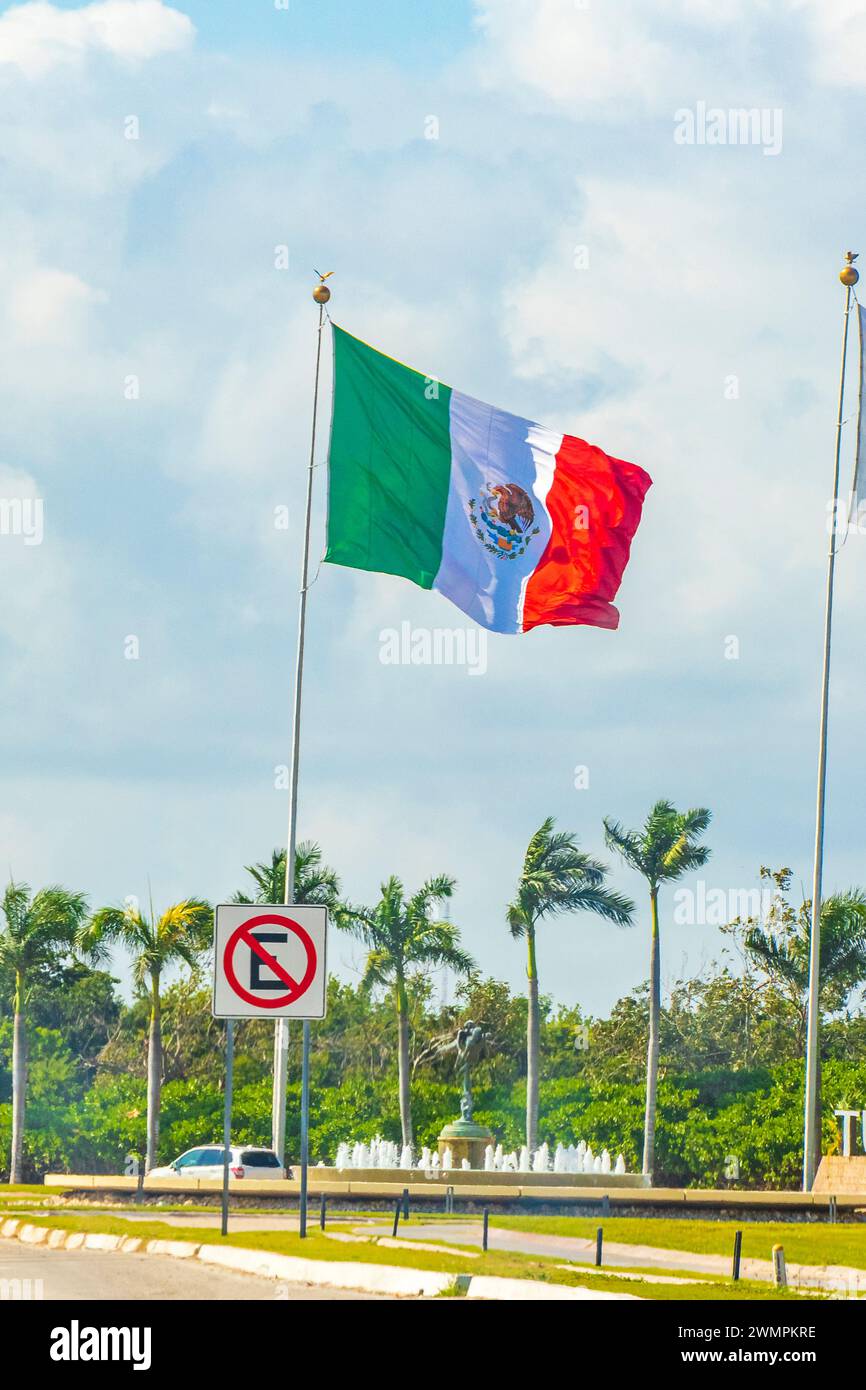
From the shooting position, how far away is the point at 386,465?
32.6m

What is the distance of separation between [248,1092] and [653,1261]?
41554mm

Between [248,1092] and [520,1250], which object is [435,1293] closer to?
[520,1250]

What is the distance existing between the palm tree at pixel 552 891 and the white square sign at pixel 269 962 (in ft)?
119

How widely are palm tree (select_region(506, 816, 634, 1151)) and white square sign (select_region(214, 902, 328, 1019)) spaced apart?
119ft

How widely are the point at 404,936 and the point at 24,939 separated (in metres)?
11.1

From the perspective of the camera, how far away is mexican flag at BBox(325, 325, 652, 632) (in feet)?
104

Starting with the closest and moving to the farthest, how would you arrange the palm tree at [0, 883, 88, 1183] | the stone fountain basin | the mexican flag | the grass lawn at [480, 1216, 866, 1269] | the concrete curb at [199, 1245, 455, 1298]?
the concrete curb at [199, 1245, 455, 1298] → the grass lawn at [480, 1216, 866, 1269] → the mexican flag → the stone fountain basin → the palm tree at [0, 883, 88, 1183]

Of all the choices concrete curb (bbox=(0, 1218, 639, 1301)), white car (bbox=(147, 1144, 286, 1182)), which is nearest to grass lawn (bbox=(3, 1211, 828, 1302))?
concrete curb (bbox=(0, 1218, 639, 1301))

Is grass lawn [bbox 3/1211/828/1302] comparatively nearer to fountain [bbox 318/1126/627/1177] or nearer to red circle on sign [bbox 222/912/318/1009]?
red circle on sign [bbox 222/912/318/1009]

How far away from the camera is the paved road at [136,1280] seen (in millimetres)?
17078

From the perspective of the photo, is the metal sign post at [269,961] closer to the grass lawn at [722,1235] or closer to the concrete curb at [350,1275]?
the concrete curb at [350,1275]
